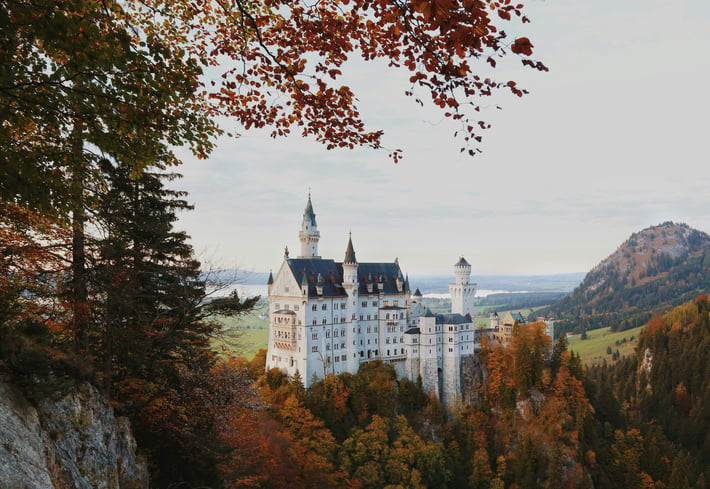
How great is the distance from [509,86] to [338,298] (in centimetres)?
5563

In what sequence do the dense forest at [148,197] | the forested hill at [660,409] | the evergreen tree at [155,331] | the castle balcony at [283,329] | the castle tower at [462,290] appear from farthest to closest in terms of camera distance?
1. the castle tower at [462,290]
2. the forested hill at [660,409]
3. the castle balcony at [283,329]
4. the evergreen tree at [155,331]
5. the dense forest at [148,197]

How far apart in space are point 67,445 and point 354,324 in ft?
169

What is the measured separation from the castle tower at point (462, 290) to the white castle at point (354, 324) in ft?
0.88

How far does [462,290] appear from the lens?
7400cm

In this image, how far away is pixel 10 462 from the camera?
26.6 ft

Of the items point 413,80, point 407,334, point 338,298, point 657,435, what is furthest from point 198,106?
point 657,435

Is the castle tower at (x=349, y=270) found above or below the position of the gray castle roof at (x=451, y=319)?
above

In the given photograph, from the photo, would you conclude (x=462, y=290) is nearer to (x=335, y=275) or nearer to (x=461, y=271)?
(x=461, y=271)

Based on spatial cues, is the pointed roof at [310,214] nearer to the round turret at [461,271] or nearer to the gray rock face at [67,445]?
the round turret at [461,271]

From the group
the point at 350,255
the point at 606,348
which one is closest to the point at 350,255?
the point at 350,255

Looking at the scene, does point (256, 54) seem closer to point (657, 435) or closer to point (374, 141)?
point (374, 141)

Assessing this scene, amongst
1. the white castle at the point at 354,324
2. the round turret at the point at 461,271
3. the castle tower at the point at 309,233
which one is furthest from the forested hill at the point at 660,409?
the castle tower at the point at 309,233

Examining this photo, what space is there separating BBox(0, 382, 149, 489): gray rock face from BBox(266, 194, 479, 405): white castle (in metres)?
42.6

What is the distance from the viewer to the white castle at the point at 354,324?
58.0 meters
